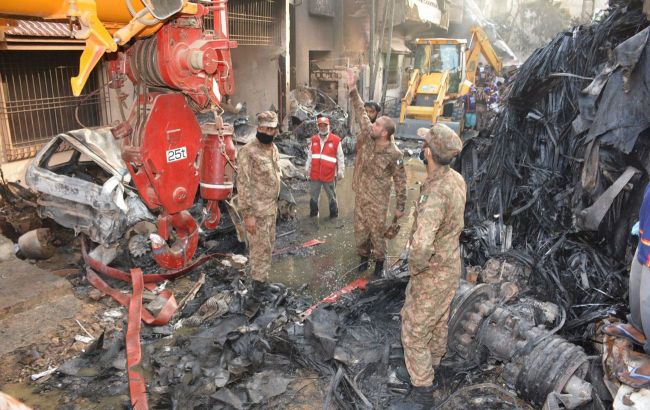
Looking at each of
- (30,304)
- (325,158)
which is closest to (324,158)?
(325,158)

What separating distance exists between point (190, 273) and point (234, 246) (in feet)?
3.43

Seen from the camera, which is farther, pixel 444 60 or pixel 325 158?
pixel 444 60

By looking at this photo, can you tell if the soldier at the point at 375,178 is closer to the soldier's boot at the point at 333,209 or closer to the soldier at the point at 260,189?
the soldier at the point at 260,189

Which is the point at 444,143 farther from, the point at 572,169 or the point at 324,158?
the point at 324,158

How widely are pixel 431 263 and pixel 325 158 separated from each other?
4.54 m

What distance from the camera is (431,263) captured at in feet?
13.1

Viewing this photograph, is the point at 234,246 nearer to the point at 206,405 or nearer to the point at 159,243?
the point at 159,243

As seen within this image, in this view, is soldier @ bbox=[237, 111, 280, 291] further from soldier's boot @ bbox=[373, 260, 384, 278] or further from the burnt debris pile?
the burnt debris pile

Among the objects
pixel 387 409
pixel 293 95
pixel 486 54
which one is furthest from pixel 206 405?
pixel 486 54

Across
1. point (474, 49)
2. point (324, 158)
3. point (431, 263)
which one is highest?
point (474, 49)

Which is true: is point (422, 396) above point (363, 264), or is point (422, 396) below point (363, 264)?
below

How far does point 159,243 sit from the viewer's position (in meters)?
5.33

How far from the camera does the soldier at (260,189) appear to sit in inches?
219

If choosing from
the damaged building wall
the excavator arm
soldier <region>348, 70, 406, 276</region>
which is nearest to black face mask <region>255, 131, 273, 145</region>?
soldier <region>348, 70, 406, 276</region>
